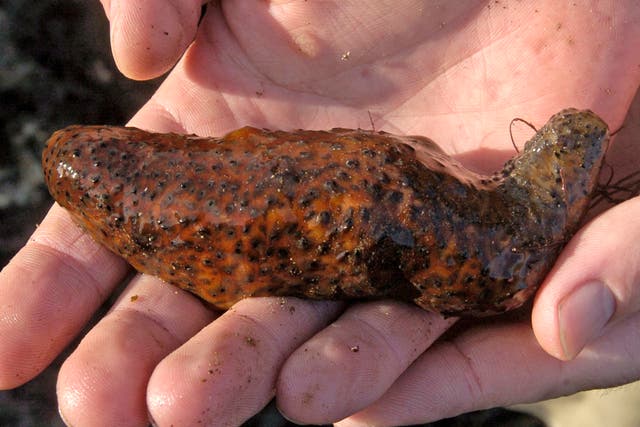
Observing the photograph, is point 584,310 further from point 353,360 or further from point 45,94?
point 45,94

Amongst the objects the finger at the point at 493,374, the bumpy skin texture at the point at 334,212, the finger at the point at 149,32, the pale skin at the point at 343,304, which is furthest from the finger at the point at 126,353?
the finger at the point at 149,32

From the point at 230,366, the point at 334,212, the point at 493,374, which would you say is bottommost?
the point at 493,374

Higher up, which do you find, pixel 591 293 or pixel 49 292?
pixel 591 293

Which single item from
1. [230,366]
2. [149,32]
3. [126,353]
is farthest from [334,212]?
[149,32]

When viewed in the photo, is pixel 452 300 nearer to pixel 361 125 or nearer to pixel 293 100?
pixel 361 125

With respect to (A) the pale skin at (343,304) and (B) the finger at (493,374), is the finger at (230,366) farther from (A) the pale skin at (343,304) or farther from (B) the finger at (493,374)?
(B) the finger at (493,374)

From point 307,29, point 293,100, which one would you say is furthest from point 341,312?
point 307,29
